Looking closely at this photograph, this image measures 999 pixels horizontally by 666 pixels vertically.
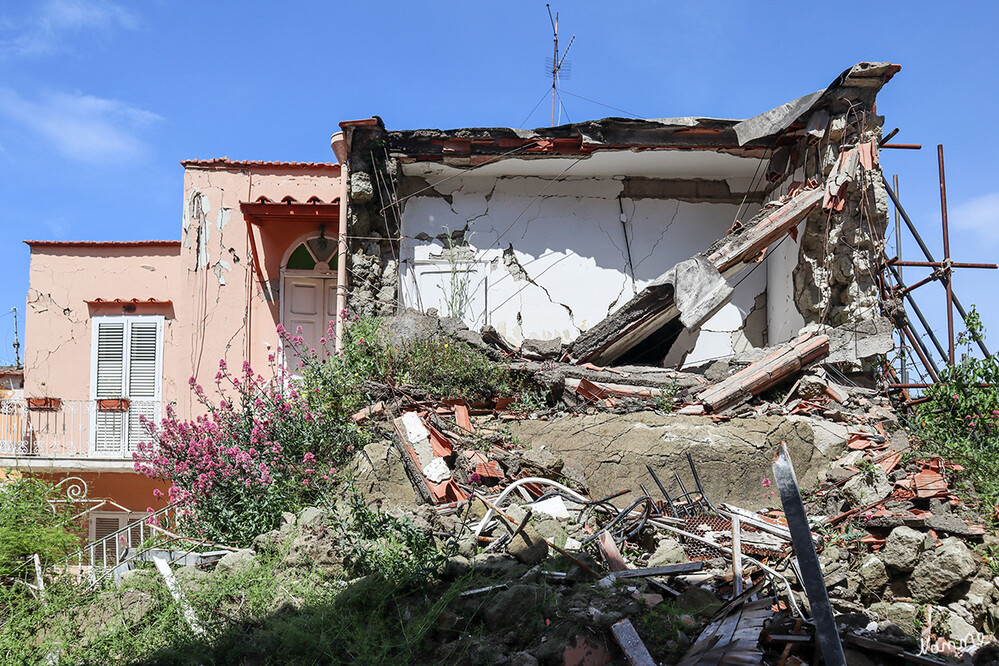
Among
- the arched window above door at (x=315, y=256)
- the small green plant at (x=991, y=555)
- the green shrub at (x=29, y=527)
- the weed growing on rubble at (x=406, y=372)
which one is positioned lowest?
the green shrub at (x=29, y=527)

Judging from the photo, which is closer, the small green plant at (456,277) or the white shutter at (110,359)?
the small green plant at (456,277)

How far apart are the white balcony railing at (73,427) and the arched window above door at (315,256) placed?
3.20m

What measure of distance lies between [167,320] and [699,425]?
30.5 ft

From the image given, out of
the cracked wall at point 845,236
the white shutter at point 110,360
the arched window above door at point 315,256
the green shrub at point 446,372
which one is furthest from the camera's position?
the white shutter at point 110,360

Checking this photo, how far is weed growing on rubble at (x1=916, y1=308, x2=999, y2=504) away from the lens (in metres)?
5.93

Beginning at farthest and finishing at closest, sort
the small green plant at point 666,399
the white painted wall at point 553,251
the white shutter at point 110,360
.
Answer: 1. the white shutter at point 110,360
2. the white painted wall at point 553,251
3. the small green plant at point 666,399

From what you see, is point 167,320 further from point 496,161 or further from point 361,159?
point 496,161

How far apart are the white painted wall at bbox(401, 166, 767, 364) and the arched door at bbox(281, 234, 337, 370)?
2.62 metres

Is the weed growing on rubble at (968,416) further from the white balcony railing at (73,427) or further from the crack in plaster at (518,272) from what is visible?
the white balcony railing at (73,427)

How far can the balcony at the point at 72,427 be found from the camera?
12.0 m

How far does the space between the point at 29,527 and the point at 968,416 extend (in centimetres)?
785

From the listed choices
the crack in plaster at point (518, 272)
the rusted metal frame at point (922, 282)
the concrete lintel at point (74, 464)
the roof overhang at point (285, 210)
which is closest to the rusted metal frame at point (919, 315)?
the rusted metal frame at point (922, 282)

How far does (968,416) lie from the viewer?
654cm

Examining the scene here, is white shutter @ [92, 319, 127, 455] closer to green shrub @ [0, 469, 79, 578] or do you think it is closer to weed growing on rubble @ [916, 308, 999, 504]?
green shrub @ [0, 469, 79, 578]
